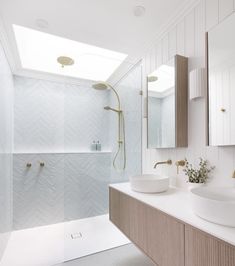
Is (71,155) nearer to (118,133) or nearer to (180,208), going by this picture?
(118,133)

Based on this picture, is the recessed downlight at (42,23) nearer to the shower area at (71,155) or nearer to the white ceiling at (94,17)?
the white ceiling at (94,17)

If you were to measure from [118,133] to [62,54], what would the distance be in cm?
134

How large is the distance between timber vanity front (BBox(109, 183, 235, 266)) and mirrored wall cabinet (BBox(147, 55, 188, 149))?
0.49 m

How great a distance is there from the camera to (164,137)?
1.73 m

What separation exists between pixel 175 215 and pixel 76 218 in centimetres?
215

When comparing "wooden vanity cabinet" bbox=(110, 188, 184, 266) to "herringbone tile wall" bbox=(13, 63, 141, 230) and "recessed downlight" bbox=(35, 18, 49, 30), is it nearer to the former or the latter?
"herringbone tile wall" bbox=(13, 63, 141, 230)

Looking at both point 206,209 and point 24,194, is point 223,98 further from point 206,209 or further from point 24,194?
point 24,194

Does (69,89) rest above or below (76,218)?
above

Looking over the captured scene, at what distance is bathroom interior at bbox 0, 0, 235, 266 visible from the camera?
1.13 meters

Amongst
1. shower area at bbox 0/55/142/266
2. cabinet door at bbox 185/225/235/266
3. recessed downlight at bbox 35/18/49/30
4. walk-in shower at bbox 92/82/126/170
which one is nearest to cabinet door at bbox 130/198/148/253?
cabinet door at bbox 185/225/235/266

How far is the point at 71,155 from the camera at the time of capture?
2744 mm

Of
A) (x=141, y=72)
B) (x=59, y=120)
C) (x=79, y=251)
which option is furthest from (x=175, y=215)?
(x=59, y=120)

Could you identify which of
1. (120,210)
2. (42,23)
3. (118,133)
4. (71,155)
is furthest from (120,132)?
(42,23)

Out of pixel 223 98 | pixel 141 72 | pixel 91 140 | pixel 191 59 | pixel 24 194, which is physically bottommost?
pixel 24 194
